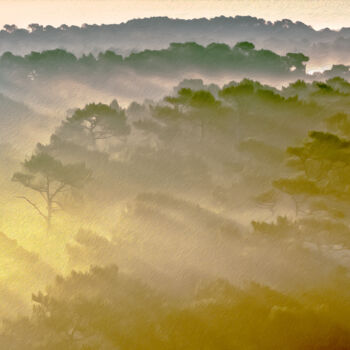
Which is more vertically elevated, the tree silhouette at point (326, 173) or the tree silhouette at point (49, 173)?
the tree silhouette at point (326, 173)

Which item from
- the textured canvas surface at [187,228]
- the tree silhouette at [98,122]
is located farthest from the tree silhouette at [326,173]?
the tree silhouette at [98,122]

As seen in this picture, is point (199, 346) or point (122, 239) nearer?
point (199, 346)

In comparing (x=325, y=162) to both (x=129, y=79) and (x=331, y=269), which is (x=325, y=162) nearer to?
(x=331, y=269)

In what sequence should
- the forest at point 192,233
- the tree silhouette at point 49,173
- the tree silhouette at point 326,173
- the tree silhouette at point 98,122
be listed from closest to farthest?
the forest at point 192,233 < the tree silhouette at point 326,173 < the tree silhouette at point 49,173 < the tree silhouette at point 98,122

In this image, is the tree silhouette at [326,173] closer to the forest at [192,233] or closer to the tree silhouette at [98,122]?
the forest at [192,233]

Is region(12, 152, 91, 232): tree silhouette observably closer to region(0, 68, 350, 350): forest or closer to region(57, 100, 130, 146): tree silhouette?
region(0, 68, 350, 350): forest

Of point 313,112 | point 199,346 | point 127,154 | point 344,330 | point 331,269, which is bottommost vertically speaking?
point 199,346

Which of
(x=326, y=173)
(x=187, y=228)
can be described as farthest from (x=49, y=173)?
(x=326, y=173)

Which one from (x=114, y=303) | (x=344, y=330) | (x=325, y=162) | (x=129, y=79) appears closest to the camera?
(x=344, y=330)

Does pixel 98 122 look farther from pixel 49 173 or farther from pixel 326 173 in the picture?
pixel 326 173

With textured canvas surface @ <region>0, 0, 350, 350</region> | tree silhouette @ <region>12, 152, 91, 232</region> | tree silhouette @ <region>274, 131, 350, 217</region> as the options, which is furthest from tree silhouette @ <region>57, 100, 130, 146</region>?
tree silhouette @ <region>274, 131, 350, 217</region>

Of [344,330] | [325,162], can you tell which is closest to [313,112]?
[325,162]
